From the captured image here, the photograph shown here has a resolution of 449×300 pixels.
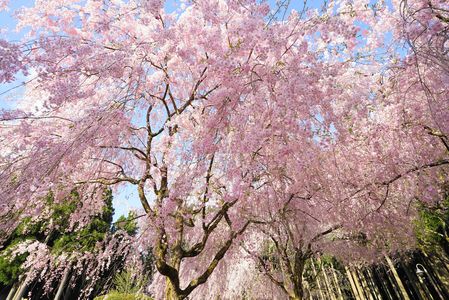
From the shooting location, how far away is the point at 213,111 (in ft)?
19.5

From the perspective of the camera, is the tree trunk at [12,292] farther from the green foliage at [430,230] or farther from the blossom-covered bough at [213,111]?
the green foliage at [430,230]

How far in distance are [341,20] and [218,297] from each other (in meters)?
11.8

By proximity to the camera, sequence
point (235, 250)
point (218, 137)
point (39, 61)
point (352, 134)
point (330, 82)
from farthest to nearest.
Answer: point (235, 250)
point (352, 134)
point (218, 137)
point (330, 82)
point (39, 61)

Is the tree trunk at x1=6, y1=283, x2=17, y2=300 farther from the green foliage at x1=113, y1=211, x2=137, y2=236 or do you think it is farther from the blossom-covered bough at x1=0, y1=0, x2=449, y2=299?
the blossom-covered bough at x1=0, y1=0, x2=449, y2=299

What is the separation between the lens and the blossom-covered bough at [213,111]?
391 cm

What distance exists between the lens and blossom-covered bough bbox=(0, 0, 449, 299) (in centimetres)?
391

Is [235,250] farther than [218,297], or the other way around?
[218,297]

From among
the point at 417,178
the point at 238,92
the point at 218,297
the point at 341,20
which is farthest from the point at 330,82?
the point at 218,297

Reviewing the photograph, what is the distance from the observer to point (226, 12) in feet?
18.6

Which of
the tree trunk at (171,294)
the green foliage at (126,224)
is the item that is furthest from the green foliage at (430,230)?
the green foliage at (126,224)

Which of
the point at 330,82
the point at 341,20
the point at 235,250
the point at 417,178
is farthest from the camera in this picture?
the point at 235,250

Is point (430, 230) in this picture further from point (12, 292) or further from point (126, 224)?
point (12, 292)

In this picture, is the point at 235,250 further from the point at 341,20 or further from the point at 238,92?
the point at 341,20

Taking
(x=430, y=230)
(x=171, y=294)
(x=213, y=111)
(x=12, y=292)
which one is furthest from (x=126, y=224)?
(x=12, y=292)
